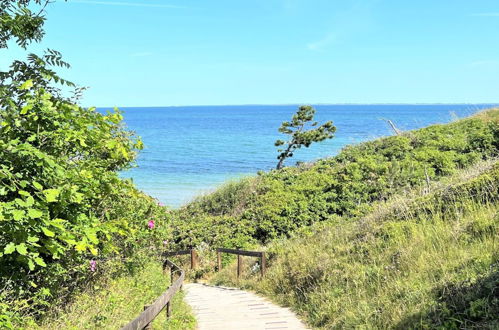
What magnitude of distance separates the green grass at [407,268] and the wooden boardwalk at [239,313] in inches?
14.3

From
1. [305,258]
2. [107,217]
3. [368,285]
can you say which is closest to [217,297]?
[305,258]

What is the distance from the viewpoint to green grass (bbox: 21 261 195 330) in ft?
17.0

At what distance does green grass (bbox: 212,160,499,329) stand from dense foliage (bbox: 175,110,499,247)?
14.7ft

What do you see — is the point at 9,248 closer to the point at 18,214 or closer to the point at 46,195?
the point at 18,214

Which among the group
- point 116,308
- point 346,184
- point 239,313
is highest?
point 346,184

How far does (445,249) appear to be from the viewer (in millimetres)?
6691

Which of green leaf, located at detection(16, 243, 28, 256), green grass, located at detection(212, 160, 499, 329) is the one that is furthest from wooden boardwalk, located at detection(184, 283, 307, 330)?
green leaf, located at detection(16, 243, 28, 256)

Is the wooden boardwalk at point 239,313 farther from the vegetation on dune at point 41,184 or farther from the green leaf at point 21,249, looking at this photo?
the green leaf at point 21,249

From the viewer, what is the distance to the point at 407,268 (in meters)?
6.78

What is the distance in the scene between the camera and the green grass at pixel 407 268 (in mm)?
5160

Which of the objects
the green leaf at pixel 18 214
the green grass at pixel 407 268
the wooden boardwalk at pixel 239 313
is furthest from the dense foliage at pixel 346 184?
the green leaf at pixel 18 214

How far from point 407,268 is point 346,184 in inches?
415

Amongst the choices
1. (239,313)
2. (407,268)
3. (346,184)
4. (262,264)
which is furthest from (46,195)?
(346,184)

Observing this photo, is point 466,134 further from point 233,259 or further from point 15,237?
point 15,237
